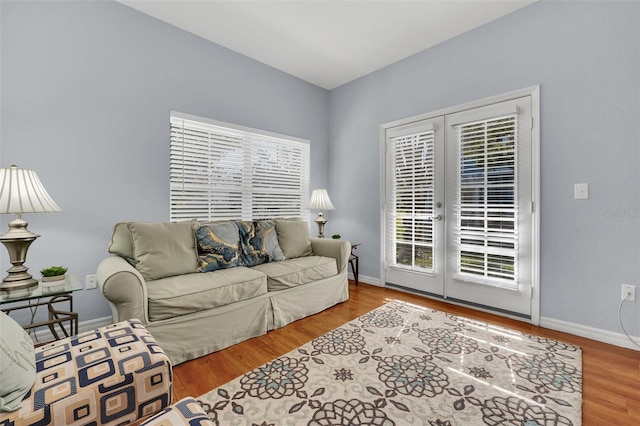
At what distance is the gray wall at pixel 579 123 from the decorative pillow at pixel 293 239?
210 cm

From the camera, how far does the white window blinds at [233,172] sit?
2877 mm

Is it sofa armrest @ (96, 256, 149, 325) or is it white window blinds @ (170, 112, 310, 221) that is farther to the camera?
white window blinds @ (170, 112, 310, 221)

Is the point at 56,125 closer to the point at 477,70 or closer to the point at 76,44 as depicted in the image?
the point at 76,44

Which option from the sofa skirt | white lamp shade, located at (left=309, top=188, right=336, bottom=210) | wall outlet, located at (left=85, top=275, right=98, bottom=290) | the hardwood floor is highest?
white lamp shade, located at (left=309, top=188, right=336, bottom=210)

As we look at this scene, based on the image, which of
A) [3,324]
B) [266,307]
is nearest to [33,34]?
[3,324]

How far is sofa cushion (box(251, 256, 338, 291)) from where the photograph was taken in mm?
2451

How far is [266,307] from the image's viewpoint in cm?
234

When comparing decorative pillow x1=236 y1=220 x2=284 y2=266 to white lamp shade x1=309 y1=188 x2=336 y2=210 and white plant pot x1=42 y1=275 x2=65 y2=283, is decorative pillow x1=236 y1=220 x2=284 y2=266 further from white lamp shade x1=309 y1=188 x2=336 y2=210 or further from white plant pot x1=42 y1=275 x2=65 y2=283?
white plant pot x1=42 y1=275 x2=65 y2=283

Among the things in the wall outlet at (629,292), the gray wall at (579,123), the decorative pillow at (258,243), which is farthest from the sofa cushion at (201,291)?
the wall outlet at (629,292)

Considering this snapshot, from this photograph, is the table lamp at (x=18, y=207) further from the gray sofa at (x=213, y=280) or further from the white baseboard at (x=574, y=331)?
the white baseboard at (x=574, y=331)

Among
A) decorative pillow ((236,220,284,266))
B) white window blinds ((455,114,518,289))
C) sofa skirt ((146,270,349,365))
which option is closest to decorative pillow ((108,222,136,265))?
sofa skirt ((146,270,349,365))

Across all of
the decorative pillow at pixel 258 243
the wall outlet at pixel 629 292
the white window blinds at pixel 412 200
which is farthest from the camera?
the white window blinds at pixel 412 200

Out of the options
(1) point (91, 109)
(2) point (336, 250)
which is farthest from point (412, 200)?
(1) point (91, 109)

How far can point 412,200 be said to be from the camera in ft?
10.9
